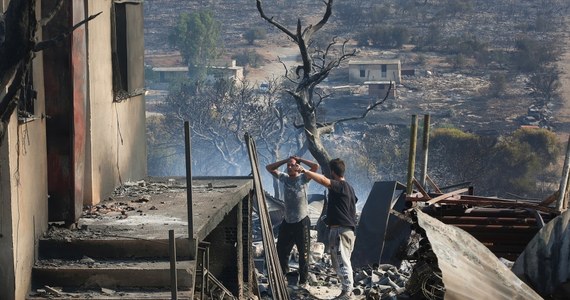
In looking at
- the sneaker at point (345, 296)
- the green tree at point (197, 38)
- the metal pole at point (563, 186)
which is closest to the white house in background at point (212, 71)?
the green tree at point (197, 38)

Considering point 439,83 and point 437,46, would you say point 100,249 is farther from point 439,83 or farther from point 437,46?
point 437,46

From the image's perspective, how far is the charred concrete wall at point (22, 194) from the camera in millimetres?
8773

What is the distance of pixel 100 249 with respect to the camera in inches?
383

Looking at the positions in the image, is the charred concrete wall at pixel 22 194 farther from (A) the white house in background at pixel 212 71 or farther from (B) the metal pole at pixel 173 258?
(A) the white house in background at pixel 212 71

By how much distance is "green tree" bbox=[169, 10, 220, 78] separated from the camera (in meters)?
70.1

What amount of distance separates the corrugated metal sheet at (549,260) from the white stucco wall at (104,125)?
5.65m

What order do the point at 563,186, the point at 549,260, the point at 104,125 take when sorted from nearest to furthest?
the point at 549,260, the point at 563,186, the point at 104,125

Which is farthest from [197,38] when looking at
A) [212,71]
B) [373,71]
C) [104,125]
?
[104,125]

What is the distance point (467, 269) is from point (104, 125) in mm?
7223

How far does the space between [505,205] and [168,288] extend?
3173 millimetres

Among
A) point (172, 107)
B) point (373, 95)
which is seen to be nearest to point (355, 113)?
point (373, 95)

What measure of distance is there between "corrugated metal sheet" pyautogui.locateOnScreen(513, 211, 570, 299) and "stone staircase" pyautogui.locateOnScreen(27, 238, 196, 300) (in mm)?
2801

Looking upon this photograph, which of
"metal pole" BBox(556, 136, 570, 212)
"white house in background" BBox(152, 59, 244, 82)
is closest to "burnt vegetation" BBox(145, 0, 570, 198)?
"white house in background" BBox(152, 59, 244, 82)

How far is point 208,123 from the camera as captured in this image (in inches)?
1956
